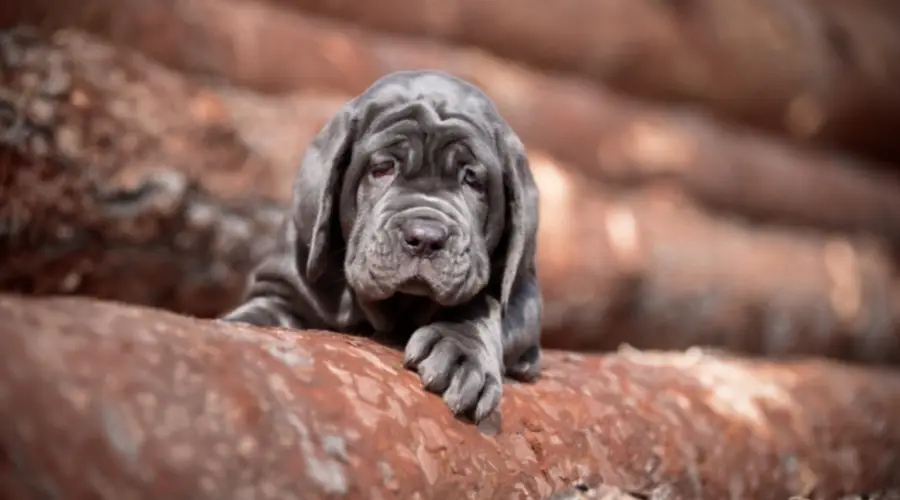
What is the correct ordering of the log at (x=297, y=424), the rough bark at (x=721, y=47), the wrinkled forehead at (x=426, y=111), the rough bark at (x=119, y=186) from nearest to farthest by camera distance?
the log at (x=297, y=424)
the wrinkled forehead at (x=426, y=111)
the rough bark at (x=119, y=186)
the rough bark at (x=721, y=47)

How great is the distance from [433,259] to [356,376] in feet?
1.11

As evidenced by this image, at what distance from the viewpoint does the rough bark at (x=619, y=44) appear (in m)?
4.48

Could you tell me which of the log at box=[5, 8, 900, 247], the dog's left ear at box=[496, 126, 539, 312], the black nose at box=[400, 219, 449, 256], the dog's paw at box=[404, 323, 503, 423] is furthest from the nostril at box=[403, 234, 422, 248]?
the log at box=[5, 8, 900, 247]

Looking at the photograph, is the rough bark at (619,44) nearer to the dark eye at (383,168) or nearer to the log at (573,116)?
the log at (573,116)

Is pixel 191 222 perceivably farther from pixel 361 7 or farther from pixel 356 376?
pixel 356 376

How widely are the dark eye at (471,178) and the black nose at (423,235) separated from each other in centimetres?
22

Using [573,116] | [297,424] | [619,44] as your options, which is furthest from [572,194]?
[297,424]

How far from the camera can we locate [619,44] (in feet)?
20.3

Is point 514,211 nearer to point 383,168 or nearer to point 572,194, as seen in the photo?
point 383,168

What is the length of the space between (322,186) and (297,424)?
772 mm

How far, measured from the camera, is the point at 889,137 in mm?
7316

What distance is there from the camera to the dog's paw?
2.31 meters

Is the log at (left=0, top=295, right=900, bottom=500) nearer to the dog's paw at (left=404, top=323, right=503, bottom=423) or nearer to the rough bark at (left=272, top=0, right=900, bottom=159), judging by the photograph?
the dog's paw at (left=404, top=323, right=503, bottom=423)

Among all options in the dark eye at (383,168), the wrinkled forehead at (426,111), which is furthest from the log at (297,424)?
the wrinkled forehead at (426,111)
